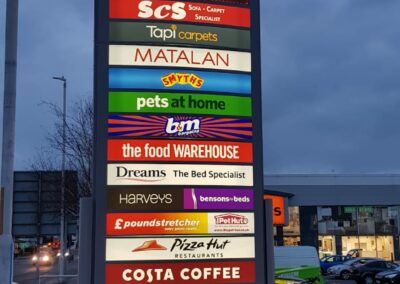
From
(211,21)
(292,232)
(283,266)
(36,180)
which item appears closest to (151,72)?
(211,21)

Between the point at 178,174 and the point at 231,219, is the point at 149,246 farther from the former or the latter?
the point at 231,219

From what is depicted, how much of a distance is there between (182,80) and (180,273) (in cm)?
248

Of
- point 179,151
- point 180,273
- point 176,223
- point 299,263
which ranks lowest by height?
point 299,263

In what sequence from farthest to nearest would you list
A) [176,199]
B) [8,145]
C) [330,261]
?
[330,261] < [8,145] < [176,199]

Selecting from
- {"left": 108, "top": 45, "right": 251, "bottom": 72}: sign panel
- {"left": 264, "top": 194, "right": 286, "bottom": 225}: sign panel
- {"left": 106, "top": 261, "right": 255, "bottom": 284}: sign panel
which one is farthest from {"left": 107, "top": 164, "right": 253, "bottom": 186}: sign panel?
{"left": 264, "top": 194, "right": 286, "bottom": 225}: sign panel

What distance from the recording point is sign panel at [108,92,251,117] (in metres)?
7.80

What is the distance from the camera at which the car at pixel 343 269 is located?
3666 cm

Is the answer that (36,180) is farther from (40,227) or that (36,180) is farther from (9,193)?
(9,193)

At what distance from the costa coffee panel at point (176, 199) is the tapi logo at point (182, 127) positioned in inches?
28.9

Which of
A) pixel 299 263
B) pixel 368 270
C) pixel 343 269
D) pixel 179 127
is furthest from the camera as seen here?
pixel 343 269

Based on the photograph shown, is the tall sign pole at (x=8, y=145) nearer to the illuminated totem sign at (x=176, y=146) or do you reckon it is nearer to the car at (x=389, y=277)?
the illuminated totem sign at (x=176, y=146)

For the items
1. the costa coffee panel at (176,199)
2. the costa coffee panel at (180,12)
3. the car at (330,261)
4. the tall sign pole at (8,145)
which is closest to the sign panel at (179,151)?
the costa coffee panel at (176,199)

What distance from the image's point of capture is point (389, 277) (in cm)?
3064

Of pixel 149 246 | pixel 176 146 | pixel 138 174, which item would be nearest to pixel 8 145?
pixel 138 174
